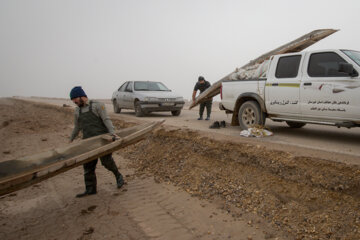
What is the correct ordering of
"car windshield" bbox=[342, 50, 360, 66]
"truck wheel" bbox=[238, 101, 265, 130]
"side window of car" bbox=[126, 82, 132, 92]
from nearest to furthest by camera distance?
1. "car windshield" bbox=[342, 50, 360, 66]
2. "truck wheel" bbox=[238, 101, 265, 130]
3. "side window of car" bbox=[126, 82, 132, 92]

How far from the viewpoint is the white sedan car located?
11.7 meters

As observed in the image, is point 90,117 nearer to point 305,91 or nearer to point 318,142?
point 305,91

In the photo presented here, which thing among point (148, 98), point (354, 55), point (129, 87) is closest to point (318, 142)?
point (354, 55)

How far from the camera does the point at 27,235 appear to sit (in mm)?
4109

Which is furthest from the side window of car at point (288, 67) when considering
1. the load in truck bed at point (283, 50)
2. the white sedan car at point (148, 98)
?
the white sedan car at point (148, 98)

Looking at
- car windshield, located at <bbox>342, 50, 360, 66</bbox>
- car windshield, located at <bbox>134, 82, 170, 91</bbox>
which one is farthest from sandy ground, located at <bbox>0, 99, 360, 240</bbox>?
car windshield, located at <bbox>134, 82, 170, 91</bbox>

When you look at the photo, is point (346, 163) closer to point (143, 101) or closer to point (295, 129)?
point (295, 129)

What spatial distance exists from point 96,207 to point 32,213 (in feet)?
3.84

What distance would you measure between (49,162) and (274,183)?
12.0ft

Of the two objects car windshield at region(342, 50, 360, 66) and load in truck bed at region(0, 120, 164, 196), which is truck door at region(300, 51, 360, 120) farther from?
load in truck bed at region(0, 120, 164, 196)

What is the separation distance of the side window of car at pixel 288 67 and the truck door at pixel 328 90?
282mm

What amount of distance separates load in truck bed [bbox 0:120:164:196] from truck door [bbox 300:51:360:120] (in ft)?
12.2

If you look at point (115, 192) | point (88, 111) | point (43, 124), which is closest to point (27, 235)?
point (115, 192)

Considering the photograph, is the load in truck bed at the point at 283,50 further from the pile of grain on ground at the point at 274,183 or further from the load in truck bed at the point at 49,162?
the load in truck bed at the point at 49,162
